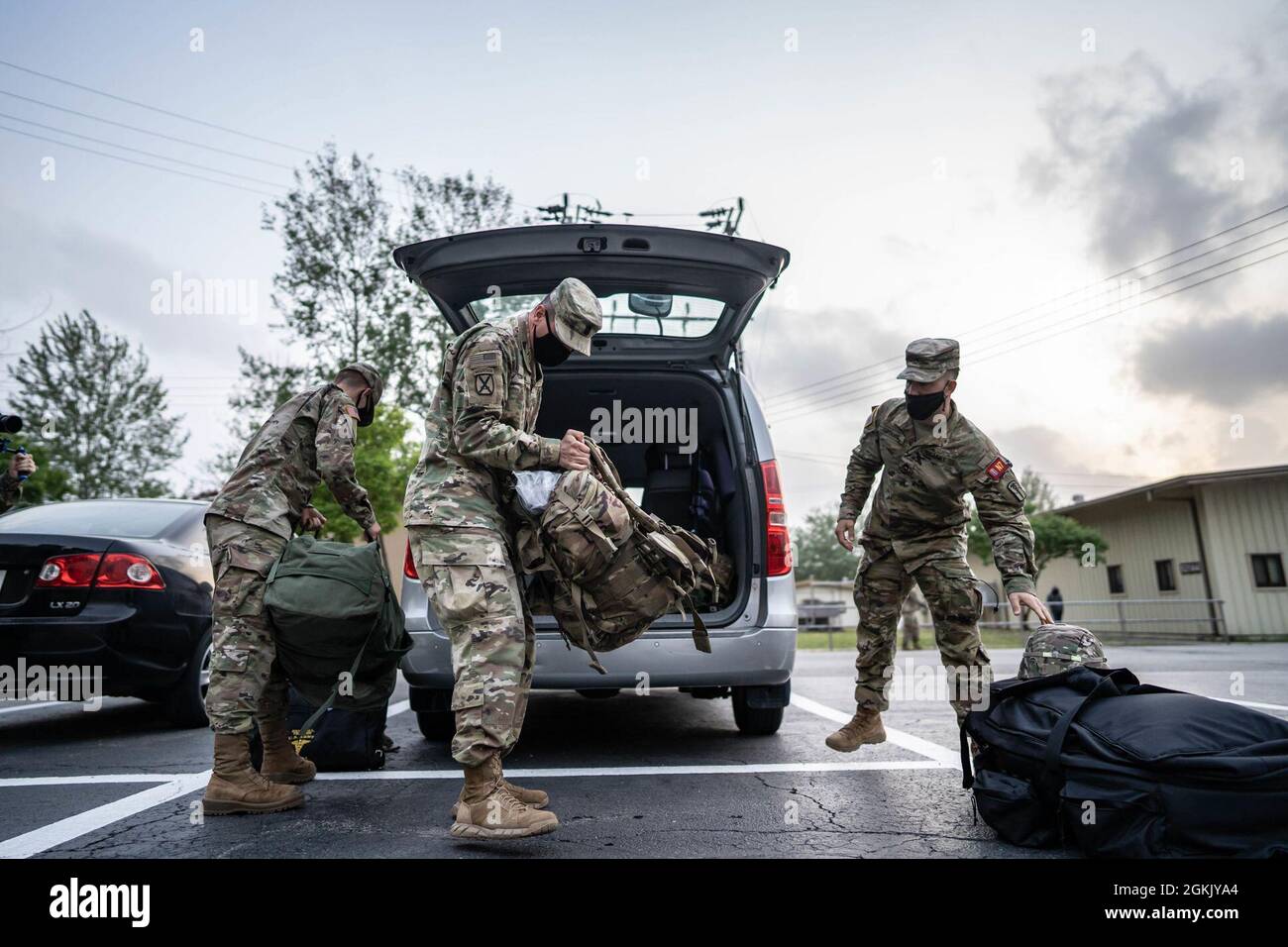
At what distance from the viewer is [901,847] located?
2414 millimetres

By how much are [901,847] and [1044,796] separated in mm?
430

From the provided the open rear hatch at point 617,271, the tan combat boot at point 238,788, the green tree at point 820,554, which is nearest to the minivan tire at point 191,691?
the tan combat boot at point 238,788

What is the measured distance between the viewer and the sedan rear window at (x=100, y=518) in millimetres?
4484

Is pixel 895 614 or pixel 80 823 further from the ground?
pixel 895 614

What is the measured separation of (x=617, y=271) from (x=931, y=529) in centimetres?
179

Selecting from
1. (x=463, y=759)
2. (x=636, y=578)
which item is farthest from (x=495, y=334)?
(x=463, y=759)

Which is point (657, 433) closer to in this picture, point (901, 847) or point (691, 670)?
point (691, 670)

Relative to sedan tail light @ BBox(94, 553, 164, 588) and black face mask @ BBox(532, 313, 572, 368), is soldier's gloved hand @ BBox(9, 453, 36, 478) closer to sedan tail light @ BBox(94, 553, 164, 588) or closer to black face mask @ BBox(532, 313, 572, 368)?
sedan tail light @ BBox(94, 553, 164, 588)

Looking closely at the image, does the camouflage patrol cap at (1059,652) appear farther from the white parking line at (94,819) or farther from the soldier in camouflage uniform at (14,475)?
the soldier in camouflage uniform at (14,475)

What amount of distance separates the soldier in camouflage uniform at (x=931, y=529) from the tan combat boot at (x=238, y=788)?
90.1 inches

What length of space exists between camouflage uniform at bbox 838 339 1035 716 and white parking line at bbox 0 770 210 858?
2.89m

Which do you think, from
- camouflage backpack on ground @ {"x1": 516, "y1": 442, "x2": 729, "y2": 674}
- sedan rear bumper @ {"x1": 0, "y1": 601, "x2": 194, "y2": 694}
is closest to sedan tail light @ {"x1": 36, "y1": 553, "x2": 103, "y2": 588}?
sedan rear bumper @ {"x1": 0, "y1": 601, "x2": 194, "y2": 694}

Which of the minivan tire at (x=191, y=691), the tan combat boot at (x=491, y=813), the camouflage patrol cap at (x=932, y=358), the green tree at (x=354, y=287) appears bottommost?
the tan combat boot at (x=491, y=813)
